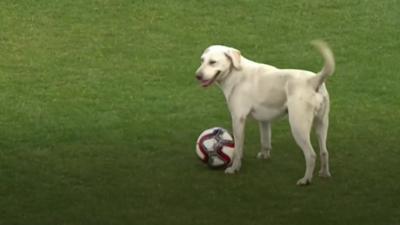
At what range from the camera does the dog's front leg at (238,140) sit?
351 inches

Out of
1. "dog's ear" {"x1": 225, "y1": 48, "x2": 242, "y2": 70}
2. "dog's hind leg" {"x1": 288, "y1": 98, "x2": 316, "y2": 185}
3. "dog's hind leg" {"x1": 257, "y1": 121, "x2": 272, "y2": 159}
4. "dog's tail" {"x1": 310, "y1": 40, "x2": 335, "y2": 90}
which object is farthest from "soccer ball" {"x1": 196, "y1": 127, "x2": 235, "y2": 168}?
"dog's tail" {"x1": 310, "y1": 40, "x2": 335, "y2": 90}

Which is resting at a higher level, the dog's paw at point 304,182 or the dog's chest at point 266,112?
the dog's chest at point 266,112

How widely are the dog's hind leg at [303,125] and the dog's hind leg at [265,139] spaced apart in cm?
65

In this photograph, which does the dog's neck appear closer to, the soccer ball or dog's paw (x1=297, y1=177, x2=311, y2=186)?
the soccer ball

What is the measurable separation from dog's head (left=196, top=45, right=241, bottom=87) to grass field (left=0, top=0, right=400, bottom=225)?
835 mm

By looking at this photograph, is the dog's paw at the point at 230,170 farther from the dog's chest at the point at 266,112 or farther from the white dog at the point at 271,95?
the dog's chest at the point at 266,112

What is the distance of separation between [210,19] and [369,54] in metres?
3.03

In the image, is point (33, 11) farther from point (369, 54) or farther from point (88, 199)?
point (88, 199)

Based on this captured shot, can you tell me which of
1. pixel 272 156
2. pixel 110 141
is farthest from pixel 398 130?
pixel 110 141

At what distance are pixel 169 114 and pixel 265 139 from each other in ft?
6.58

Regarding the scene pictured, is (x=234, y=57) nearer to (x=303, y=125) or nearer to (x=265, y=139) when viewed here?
(x=265, y=139)

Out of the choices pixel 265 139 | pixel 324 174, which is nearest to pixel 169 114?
pixel 265 139

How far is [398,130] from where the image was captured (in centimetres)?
1018

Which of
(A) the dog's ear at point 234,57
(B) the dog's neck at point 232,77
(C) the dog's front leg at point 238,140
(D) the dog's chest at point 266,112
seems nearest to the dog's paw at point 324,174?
(D) the dog's chest at point 266,112
